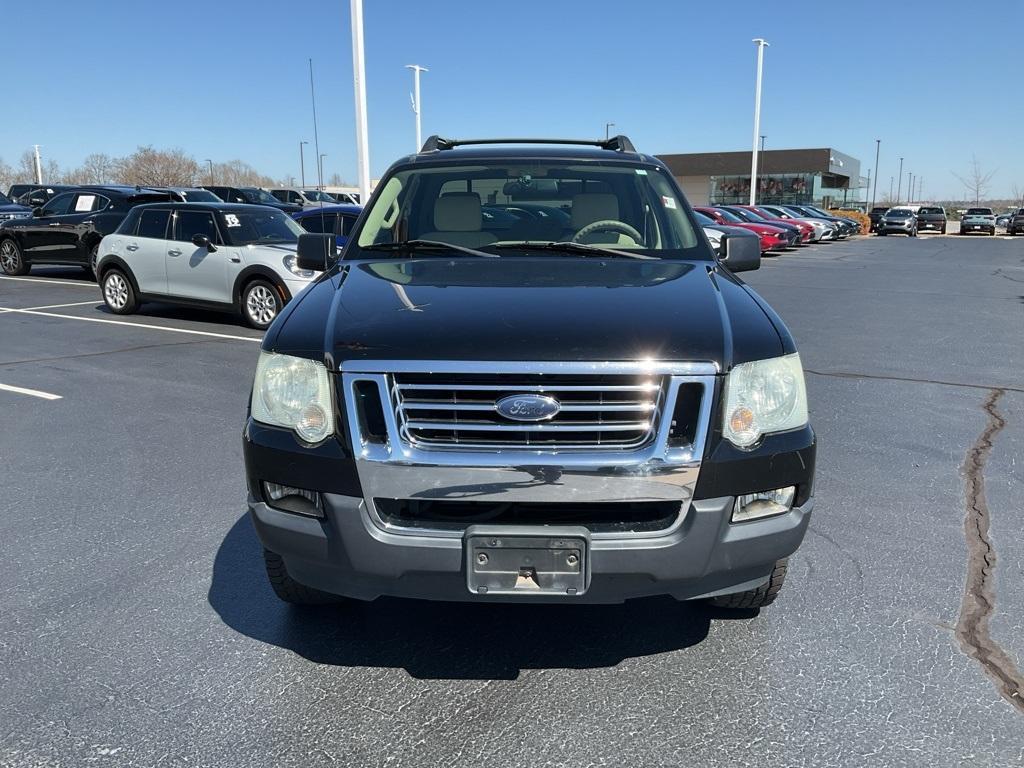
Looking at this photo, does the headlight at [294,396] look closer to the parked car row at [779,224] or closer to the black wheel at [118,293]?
the black wheel at [118,293]

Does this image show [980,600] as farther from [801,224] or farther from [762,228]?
[801,224]

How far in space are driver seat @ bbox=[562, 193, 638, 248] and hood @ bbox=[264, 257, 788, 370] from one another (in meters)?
0.59

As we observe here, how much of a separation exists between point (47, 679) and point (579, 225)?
289 centimetres

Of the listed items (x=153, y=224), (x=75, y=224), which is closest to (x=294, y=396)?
(x=153, y=224)

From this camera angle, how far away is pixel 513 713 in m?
2.72

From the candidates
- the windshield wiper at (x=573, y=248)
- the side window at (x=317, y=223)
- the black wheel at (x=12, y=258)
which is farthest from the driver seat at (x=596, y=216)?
the black wheel at (x=12, y=258)

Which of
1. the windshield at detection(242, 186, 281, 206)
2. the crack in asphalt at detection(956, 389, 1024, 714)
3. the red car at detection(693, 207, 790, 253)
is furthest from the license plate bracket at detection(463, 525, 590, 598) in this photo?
the windshield at detection(242, 186, 281, 206)

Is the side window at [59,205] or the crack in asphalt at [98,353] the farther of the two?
the side window at [59,205]

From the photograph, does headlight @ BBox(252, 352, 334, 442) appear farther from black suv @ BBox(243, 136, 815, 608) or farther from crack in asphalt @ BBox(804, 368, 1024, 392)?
crack in asphalt @ BBox(804, 368, 1024, 392)

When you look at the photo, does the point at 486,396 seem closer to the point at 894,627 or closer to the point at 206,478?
the point at 894,627

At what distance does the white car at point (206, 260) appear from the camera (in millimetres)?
10320

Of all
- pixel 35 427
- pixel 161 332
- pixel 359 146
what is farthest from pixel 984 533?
pixel 359 146

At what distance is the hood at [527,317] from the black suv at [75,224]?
44.5 ft

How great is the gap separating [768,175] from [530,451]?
71.4 metres
